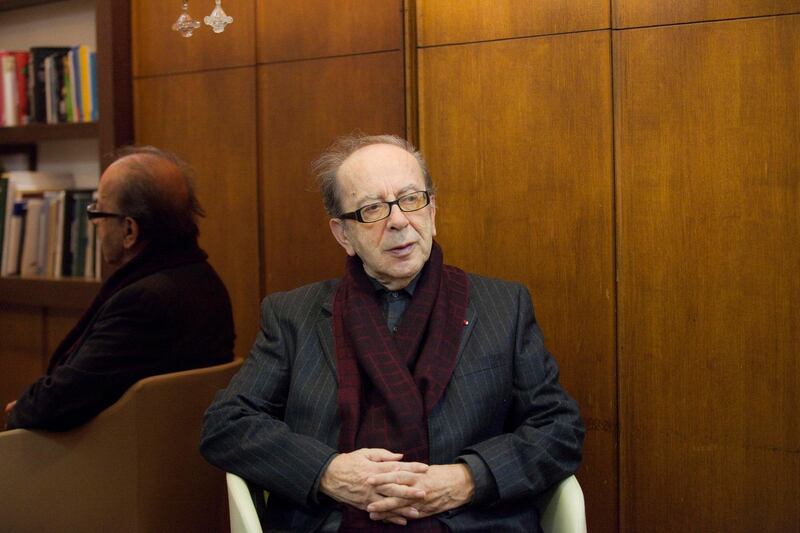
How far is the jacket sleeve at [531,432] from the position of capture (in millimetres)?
1935

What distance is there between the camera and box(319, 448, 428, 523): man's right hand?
1.90 m

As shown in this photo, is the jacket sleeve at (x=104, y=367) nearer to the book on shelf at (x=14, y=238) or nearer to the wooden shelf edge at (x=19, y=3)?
the book on shelf at (x=14, y=238)

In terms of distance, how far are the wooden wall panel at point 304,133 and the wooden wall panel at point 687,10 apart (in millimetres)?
844

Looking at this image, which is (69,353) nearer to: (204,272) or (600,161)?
(204,272)

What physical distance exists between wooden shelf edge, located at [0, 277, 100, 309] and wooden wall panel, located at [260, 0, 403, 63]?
132 cm

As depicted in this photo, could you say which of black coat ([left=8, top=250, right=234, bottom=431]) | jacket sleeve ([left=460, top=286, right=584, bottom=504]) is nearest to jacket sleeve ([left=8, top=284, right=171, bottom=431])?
black coat ([left=8, top=250, right=234, bottom=431])

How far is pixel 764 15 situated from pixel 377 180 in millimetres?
1240

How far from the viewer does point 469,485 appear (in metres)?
1.93

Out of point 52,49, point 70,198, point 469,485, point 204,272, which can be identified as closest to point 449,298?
point 469,485

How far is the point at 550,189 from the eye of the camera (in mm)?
2723

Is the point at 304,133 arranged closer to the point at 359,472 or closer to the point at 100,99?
the point at 100,99

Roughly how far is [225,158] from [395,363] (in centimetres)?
166

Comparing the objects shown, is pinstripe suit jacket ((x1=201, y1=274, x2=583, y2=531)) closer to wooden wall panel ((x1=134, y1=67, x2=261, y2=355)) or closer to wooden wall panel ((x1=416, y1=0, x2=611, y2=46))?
wooden wall panel ((x1=416, y1=0, x2=611, y2=46))

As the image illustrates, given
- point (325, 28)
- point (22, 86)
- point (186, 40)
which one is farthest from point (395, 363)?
point (22, 86)
